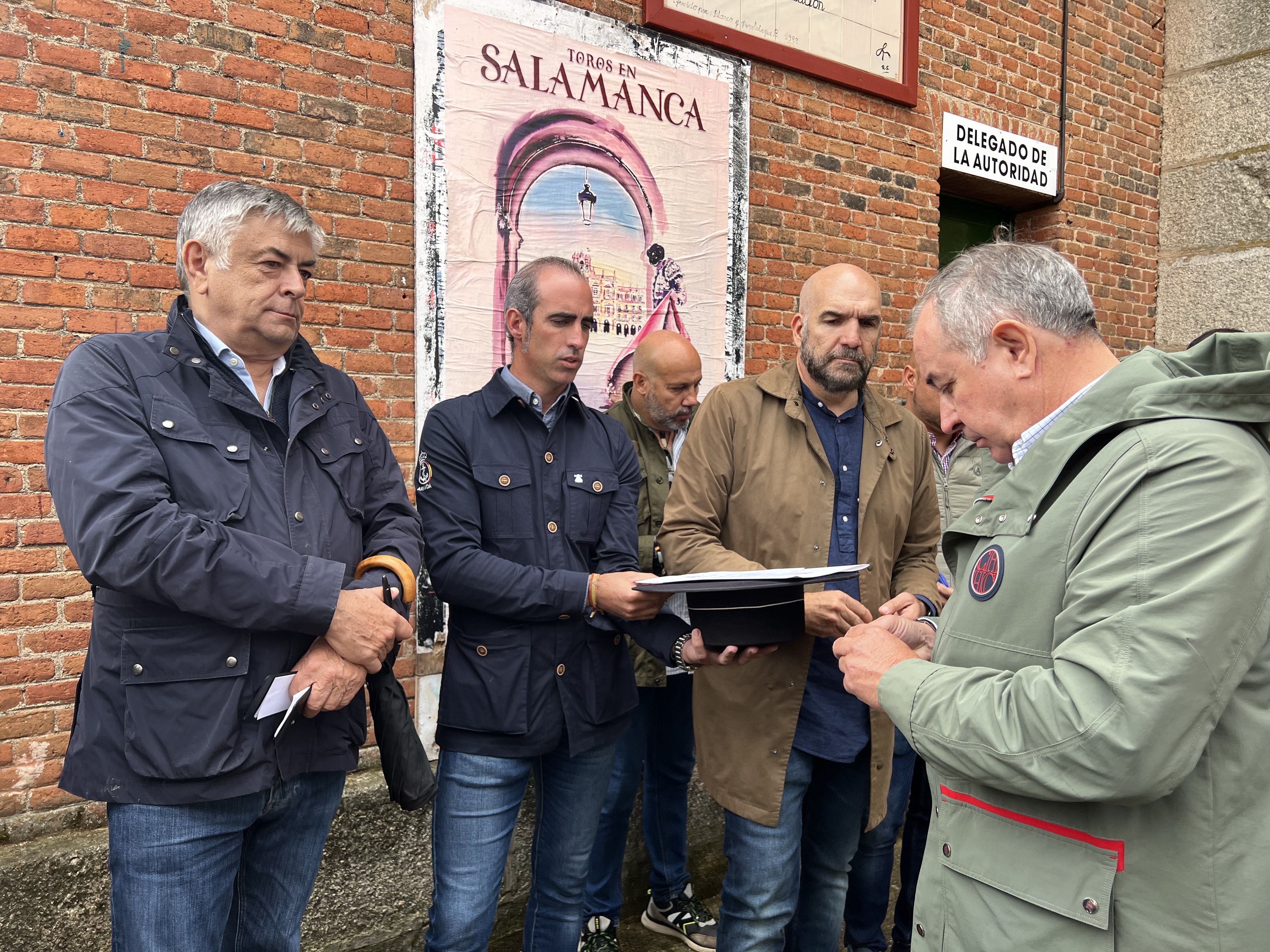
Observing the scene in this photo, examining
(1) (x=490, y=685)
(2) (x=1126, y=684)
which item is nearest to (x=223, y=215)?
(1) (x=490, y=685)

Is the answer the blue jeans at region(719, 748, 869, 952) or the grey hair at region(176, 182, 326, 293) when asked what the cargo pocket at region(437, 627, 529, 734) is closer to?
the blue jeans at region(719, 748, 869, 952)

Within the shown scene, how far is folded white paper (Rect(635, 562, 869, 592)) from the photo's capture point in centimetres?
202

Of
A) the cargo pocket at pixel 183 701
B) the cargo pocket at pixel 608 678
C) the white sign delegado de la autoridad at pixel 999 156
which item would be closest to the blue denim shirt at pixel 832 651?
the cargo pocket at pixel 608 678

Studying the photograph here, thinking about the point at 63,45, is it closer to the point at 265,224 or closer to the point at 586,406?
the point at 265,224

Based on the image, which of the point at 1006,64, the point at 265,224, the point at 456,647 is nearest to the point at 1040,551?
the point at 456,647

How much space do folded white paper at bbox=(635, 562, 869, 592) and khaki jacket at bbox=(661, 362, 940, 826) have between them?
44 centimetres

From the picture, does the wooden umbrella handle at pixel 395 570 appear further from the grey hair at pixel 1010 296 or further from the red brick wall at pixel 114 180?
the red brick wall at pixel 114 180

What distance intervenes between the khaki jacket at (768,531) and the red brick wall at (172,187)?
165 centimetres

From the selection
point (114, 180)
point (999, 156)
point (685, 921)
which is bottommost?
point (685, 921)

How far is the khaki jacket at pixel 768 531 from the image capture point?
263cm

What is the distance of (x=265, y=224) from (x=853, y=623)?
1748 mm

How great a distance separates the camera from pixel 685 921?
378 centimetres

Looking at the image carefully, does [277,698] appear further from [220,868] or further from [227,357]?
[227,357]

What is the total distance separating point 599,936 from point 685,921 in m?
0.44
